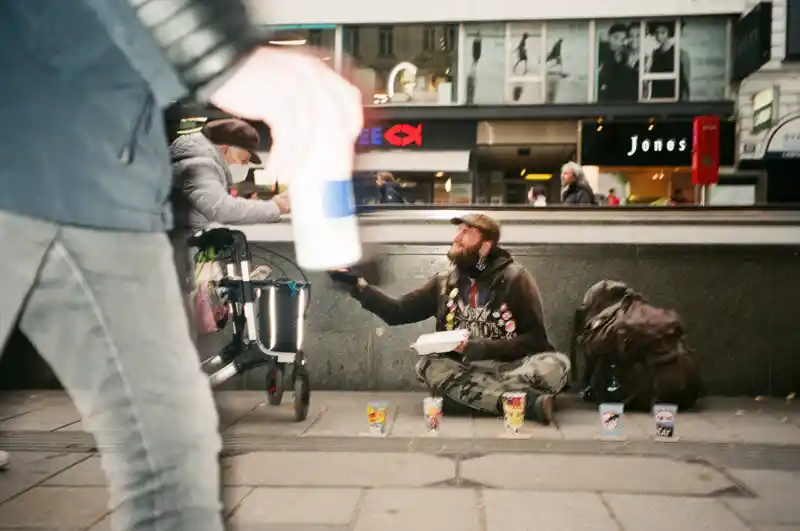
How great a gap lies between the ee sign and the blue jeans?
1531 centimetres

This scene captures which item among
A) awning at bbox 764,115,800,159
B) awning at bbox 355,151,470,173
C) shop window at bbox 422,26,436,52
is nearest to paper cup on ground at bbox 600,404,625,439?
awning at bbox 764,115,800,159

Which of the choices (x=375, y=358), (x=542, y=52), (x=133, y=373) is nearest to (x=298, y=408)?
(x=375, y=358)

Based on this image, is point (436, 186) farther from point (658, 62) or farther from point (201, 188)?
point (201, 188)

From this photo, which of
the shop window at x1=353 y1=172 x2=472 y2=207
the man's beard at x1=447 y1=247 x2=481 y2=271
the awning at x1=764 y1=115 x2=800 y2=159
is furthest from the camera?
the shop window at x1=353 y1=172 x2=472 y2=207

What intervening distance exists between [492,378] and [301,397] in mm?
1344

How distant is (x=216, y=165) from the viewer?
4.66 m

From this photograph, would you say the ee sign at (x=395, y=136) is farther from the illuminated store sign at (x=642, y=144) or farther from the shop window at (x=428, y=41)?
the illuminated store sign at (x=642, y=144)

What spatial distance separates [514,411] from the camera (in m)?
4.63

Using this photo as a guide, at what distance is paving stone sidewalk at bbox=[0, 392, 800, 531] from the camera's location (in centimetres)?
327

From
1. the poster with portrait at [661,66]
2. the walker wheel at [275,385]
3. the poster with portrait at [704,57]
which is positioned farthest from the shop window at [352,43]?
the walker wheel at [275,385]

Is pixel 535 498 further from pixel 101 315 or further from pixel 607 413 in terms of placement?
pixel 101 315

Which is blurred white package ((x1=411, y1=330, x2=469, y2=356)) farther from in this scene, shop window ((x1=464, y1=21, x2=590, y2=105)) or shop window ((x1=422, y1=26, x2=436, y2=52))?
shop window ((x1=422, y1=26, x2=436, y2=52))

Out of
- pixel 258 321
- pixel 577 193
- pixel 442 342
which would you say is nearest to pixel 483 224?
pixel 442 342

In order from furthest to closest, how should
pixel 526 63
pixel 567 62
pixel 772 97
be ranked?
pixel 526 63 < pixel 567 62 < pixel 772 97
